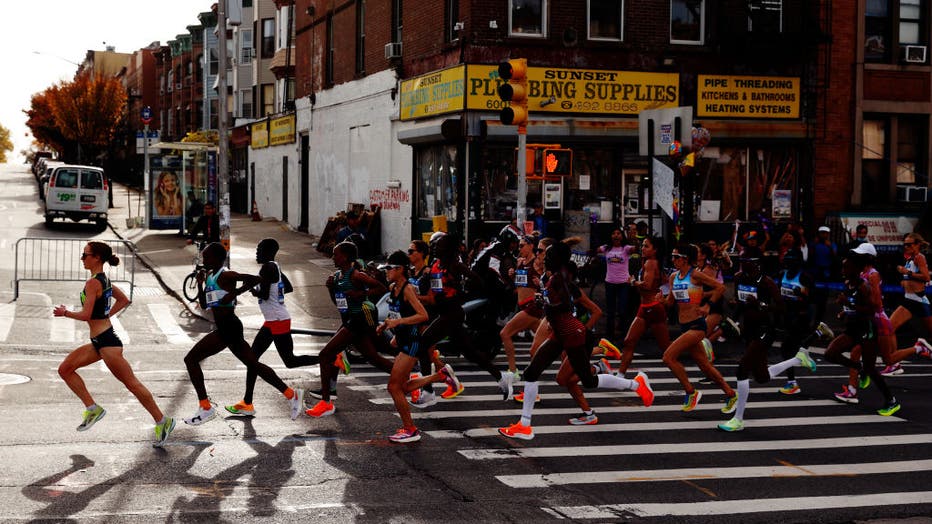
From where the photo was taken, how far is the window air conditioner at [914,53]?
27.8m

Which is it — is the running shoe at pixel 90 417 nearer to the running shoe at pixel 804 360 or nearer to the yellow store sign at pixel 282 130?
the running shoe at pixel 804 360

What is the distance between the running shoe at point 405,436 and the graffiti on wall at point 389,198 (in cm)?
1893

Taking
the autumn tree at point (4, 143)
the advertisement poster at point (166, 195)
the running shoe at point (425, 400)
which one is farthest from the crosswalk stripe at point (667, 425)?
the autumn tree at point (4, 143)

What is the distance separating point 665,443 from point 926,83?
21732 mm

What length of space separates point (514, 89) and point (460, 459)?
854 centimetres

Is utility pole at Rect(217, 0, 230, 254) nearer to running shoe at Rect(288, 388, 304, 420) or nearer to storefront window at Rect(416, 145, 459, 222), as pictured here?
storefront window at Rect(416, 145, 459, 222)

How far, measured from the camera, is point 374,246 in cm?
3097

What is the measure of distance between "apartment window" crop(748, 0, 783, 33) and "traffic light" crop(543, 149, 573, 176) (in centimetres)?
1129

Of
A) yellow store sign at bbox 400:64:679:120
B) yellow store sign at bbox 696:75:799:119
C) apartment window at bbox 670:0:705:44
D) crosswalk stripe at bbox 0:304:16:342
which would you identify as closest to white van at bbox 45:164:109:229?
yellow store sign at bbox 400:64:679:120

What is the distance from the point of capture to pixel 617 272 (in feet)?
58.9

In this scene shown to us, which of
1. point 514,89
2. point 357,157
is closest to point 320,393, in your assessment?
point 514,89

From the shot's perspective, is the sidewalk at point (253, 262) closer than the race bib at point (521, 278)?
No

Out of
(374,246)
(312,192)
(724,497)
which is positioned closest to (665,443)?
(724,497)

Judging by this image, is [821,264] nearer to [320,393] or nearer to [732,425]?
[732,425]
